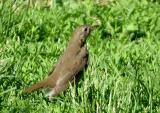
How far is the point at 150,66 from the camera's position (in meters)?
8.13

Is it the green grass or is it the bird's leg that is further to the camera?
the bird's leg

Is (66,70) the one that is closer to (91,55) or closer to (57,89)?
(57,89)

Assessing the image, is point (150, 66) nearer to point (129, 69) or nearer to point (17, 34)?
point (129, 69)

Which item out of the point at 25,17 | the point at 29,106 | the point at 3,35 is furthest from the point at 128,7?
the point at 29,106

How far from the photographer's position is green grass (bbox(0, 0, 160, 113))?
6.62 metres

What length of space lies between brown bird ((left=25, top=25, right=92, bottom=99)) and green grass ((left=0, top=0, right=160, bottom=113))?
0.10 m

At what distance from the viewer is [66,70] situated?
730 cm

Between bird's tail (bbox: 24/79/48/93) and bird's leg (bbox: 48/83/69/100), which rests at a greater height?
bird's tail (bbox: 24/79/48/93)

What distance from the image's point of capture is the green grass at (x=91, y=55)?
6.62 metres

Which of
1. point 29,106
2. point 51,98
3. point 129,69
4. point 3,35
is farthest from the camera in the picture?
point 3,35

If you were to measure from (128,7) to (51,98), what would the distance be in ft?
12.8

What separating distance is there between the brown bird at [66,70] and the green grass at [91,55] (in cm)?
10

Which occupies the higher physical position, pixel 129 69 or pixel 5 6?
pixel 5 6

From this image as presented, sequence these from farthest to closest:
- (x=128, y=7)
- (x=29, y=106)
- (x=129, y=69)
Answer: (x=128, y=7)
(x=129, y=69)
(x=29, y=106)
